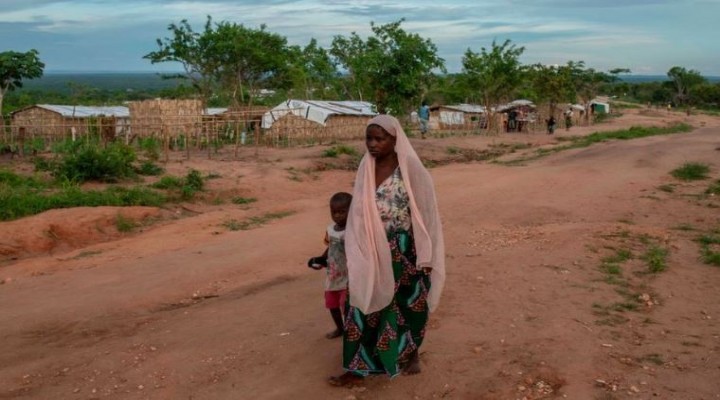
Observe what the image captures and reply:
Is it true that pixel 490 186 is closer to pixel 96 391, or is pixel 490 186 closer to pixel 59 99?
pixel 96 391

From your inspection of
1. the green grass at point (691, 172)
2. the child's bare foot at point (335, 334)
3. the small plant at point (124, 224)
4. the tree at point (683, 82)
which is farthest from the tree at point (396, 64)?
the tree at point (683, 82)

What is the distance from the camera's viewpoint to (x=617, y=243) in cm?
741

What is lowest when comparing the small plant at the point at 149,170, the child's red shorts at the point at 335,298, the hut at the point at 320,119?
the child's red shorts at the point at 335,298

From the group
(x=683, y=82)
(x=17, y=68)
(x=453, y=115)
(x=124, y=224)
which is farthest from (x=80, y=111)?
(x=683, y=82)

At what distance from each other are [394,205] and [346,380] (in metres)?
1.02

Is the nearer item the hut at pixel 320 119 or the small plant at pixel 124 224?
the small plant at pixel 124 224

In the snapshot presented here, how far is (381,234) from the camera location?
367cm

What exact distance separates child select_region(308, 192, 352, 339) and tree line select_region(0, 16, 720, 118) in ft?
59.3

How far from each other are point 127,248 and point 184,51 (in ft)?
80.8

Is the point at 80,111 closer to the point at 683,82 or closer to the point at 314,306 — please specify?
the point at 314,306

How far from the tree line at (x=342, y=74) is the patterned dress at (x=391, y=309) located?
18.4 m

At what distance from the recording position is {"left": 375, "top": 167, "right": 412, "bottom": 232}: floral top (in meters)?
3.76

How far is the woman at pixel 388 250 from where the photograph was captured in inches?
145

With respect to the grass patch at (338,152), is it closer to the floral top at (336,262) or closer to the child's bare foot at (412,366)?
the floral top at (336,262)
